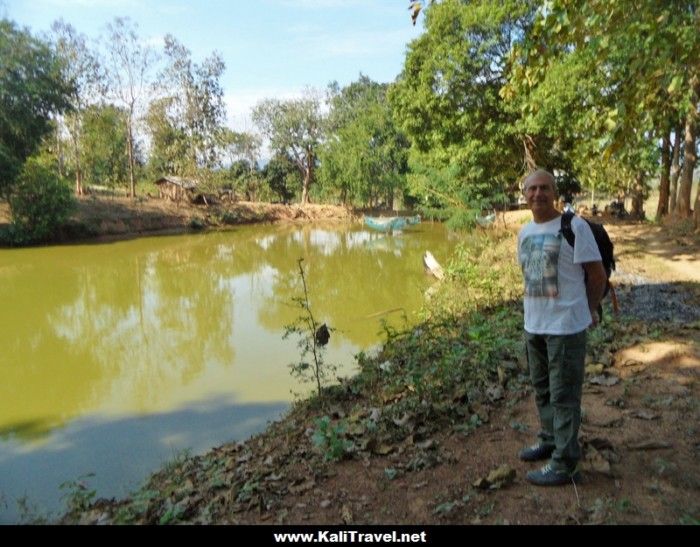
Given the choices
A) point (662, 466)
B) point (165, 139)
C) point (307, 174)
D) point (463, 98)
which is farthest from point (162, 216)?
point (662, 466)

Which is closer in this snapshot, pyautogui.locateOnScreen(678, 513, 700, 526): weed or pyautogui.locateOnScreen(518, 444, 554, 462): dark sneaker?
pyautogui.locateOnScreen(678, 513, 700, 526): weed

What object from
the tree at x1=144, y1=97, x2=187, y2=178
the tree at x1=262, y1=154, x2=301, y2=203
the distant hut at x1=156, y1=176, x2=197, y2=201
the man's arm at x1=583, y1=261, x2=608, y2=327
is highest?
the tree at x1=144, y1=97, x2=187, y2=178

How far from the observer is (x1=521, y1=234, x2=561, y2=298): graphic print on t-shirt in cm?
267

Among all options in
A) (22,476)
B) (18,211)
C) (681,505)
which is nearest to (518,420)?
(681,505)

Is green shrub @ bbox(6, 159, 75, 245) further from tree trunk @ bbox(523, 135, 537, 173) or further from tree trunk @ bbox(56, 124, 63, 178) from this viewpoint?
tree trunk @ bbox(523, 135, 537, 173)

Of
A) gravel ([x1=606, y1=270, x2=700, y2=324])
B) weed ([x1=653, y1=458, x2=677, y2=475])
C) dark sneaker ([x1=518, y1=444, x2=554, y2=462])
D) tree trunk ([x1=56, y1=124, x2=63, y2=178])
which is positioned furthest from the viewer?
tree trunk ([x1=56, y1=124, x2=63, y2=178])

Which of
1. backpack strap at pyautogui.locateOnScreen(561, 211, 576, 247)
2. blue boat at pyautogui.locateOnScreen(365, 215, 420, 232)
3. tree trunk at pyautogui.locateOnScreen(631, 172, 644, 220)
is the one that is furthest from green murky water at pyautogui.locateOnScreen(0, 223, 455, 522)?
tree trunk at pyautogui.locateOnScreen(631, 172, 644, 220)

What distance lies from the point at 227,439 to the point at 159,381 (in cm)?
243

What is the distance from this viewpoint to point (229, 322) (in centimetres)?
1129

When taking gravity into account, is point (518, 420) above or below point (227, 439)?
above

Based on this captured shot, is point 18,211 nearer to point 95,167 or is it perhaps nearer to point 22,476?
point 95,167

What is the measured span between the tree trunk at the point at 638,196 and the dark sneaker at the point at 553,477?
2240 centimetres

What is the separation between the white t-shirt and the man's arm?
0.03m

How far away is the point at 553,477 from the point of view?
9.21 feet
